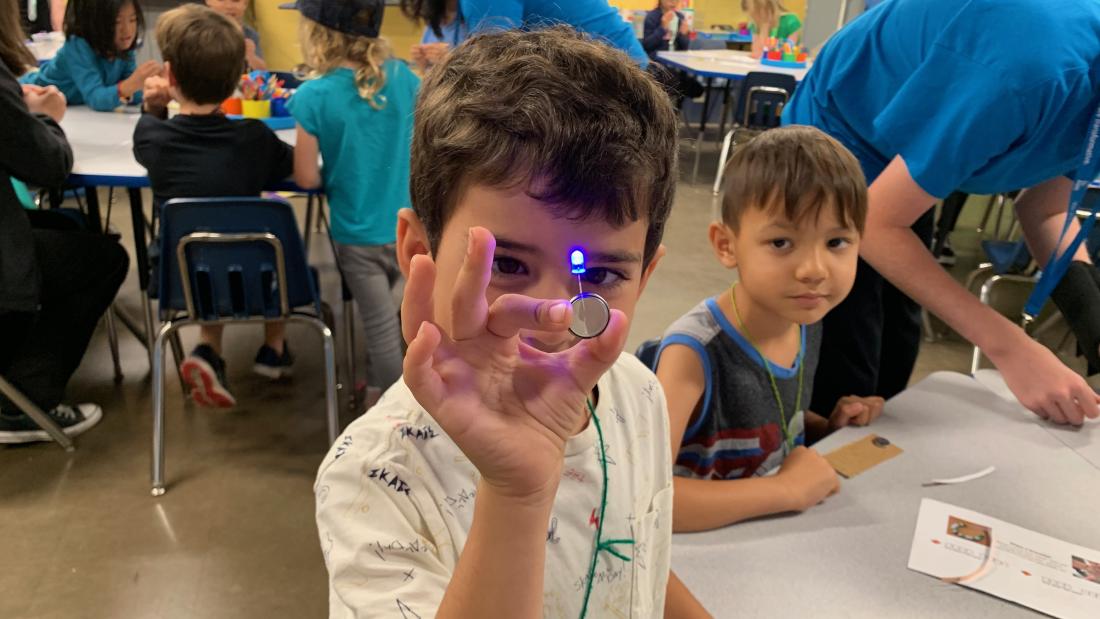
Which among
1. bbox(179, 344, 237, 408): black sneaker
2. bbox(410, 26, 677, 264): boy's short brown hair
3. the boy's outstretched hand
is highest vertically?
bbox(410, 26, 677, 264): boy's short brown hair

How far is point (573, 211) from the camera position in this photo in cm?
66

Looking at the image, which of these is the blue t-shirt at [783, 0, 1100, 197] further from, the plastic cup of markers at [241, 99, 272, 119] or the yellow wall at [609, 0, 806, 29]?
the yellow wall at [609, 0, 806, 29]

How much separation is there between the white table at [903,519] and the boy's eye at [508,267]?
0.50m

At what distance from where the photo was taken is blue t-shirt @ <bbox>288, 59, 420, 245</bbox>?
89.8 inches

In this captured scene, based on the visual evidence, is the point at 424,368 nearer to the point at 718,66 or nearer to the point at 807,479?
the point at 807,479

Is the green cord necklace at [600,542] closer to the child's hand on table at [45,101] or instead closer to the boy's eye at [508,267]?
the boy's eye at [508,267]

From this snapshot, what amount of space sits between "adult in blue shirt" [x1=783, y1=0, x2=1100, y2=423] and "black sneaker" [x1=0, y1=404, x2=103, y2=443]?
7.36 ft

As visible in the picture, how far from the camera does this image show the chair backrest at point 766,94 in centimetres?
516

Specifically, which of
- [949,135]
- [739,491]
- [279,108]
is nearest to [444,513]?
[739,491]

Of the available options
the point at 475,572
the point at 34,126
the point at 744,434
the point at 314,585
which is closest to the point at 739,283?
the point at 744,434

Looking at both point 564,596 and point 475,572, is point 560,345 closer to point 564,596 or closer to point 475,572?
point 475,572

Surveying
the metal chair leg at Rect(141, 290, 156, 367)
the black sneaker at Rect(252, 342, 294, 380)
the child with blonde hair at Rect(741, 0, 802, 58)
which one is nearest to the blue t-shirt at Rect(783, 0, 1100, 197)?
the black sneaker at Rect(252, 342, 294, 380)

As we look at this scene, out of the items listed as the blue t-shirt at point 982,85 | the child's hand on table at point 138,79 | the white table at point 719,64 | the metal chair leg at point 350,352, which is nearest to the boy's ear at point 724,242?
the blue t-shirt at point 982,85

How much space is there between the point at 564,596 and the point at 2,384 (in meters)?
2.18
